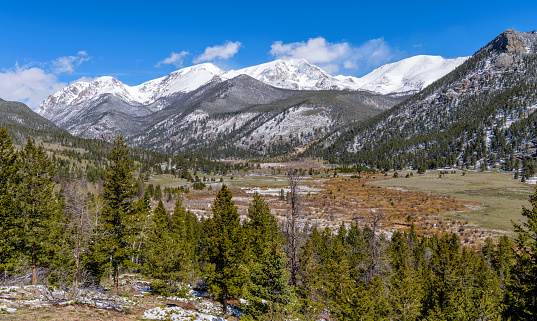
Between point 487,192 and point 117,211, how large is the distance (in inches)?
5112

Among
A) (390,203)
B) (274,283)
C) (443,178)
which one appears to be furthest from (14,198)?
(443,178)

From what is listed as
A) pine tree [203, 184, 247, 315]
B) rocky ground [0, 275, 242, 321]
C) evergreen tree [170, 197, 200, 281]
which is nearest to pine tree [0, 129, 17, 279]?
rocky ground [0, 275, 242, 321]

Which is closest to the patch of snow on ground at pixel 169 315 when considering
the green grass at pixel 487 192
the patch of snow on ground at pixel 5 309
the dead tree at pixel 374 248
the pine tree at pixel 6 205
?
the patch of snow on ground at pixel 5 309

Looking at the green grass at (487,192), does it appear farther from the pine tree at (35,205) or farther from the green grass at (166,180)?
the green grass at (166,180)

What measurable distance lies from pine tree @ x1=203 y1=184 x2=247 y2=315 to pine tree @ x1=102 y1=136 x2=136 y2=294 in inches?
308

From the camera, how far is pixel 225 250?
87.4 feet

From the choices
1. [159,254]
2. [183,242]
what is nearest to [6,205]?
[159,254]

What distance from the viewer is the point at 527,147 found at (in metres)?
172

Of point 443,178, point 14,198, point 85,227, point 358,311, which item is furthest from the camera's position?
point 443,178

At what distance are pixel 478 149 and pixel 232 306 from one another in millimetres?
216905

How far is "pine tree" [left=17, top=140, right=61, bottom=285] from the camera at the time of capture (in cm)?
2655

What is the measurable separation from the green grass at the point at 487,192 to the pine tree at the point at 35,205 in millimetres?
59099

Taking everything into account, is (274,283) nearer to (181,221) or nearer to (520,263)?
(520,263)

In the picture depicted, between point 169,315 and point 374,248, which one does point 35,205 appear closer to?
point 169,315
